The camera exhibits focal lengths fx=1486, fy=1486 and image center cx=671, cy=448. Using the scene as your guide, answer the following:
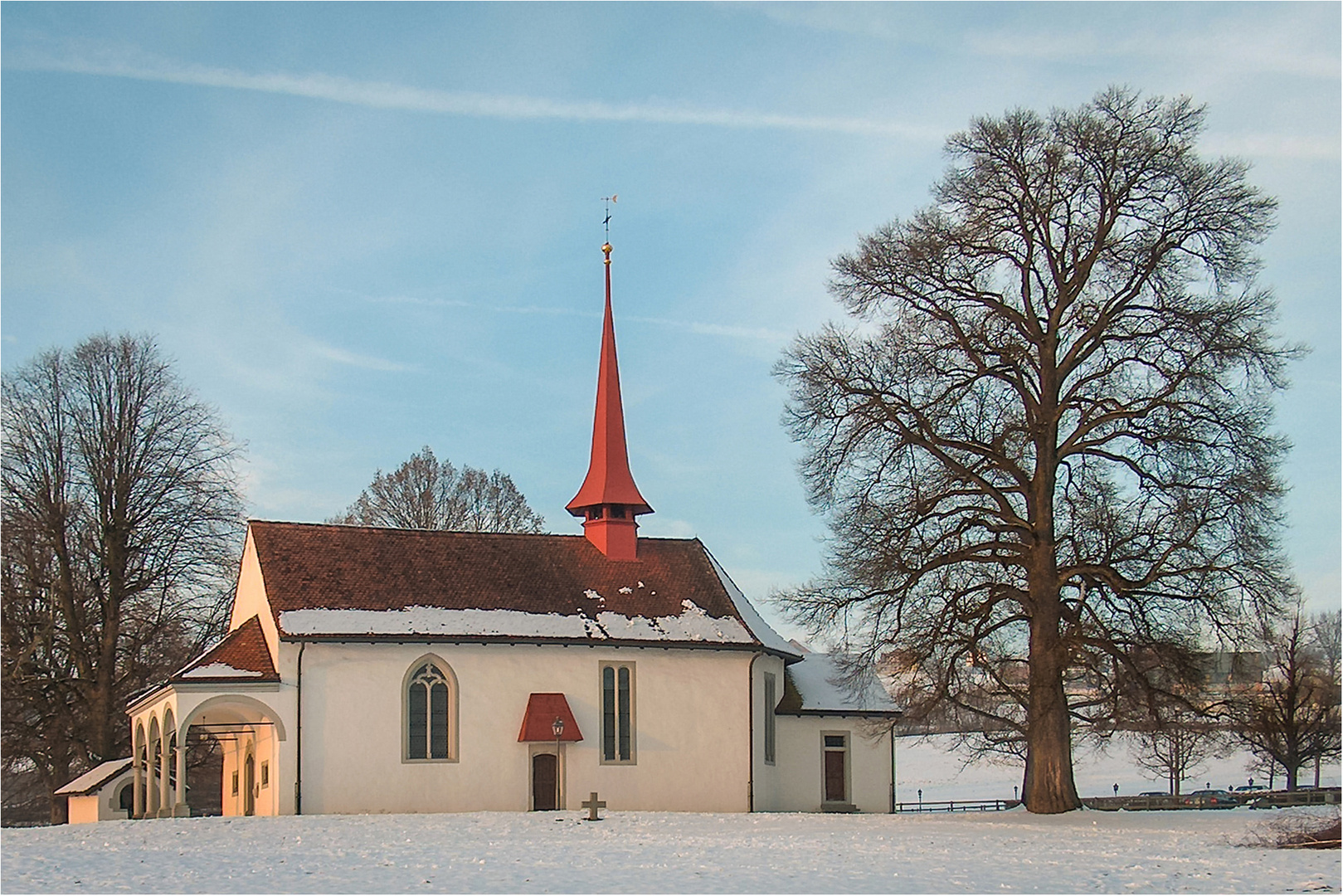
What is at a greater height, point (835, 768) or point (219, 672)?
point (219, 672)

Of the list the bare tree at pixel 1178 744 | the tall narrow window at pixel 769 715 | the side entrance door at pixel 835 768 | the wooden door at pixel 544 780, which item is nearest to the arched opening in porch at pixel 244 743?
the wooden door at pixel 544 780

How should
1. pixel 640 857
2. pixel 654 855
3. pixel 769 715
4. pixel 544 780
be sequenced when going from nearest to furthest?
pixel 640 857, pixel 654 855, pixel 544 780, pixel 769 715

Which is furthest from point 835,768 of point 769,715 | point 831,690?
point 769,715

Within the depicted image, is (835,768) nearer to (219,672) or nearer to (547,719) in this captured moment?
(547,719)

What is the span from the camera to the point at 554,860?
19.3 meters

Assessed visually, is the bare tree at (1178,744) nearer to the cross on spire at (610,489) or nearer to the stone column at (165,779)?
the cross on spire at (610,489)

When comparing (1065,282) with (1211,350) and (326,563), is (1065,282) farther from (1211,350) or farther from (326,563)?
(326,563)

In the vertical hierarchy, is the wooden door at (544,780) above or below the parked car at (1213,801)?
above

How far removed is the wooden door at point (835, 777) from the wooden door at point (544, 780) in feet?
24.8

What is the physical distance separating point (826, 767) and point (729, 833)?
14.1m

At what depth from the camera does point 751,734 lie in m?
34.8

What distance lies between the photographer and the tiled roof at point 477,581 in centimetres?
3275

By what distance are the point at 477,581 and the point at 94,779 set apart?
9.68 meters

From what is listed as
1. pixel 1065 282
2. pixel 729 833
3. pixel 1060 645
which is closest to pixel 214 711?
pixel 729 833
